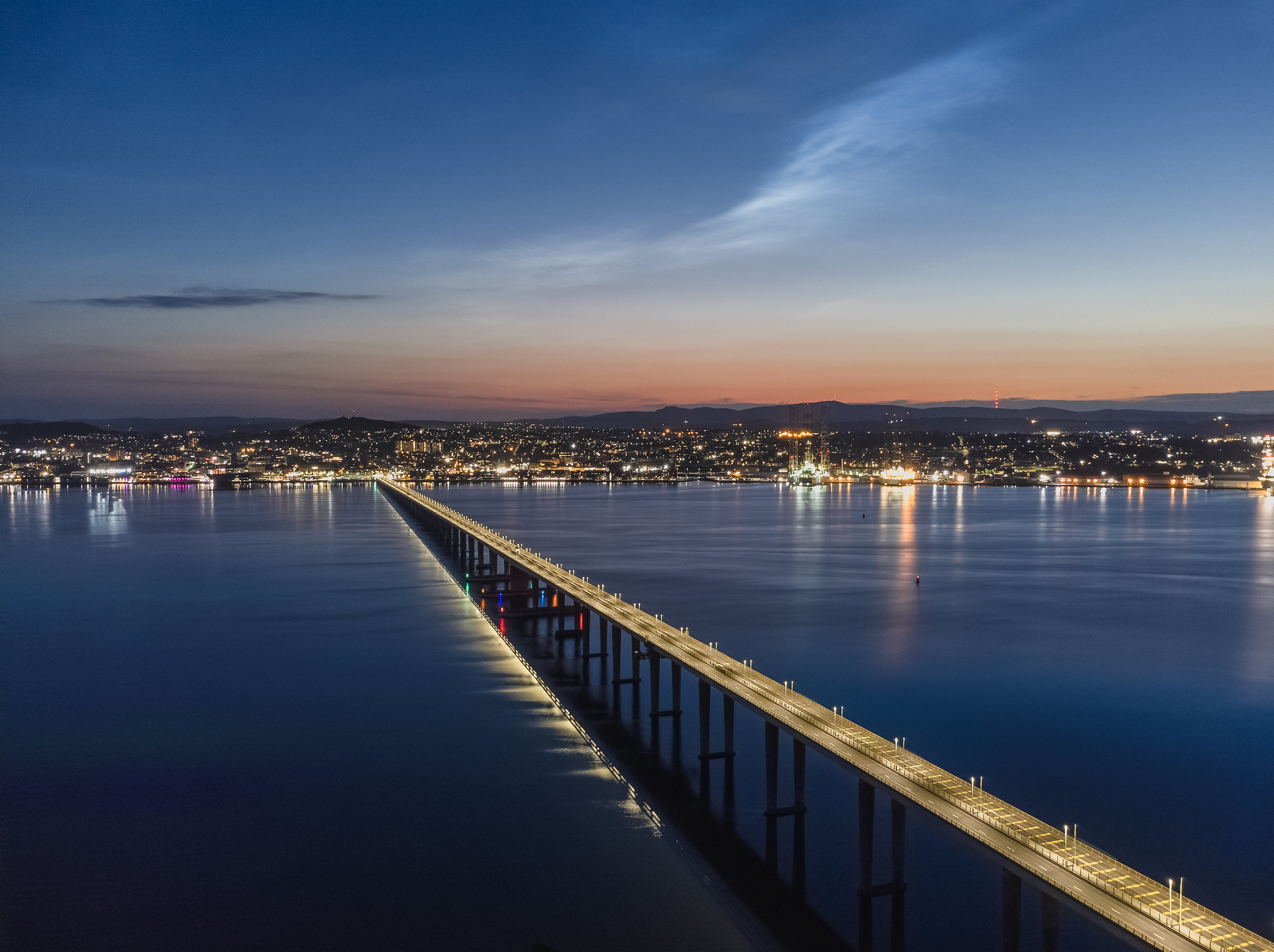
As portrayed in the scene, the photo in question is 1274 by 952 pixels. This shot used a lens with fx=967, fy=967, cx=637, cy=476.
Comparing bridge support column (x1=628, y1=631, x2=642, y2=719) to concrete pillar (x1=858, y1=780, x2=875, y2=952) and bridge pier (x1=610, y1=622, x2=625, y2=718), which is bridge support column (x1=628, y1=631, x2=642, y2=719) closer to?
bridge pier (x1=610, y1=622, x2=625, y2=718)

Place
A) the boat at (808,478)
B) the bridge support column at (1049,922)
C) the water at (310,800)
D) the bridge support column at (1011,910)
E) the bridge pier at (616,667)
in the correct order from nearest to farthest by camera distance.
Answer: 1. the bridge support column at (1049,922)
2. the bridge support column at (1011,910)
3. the water at (310,800)
4. the bridge pier at (616,667)
5. the boat at (808,478)

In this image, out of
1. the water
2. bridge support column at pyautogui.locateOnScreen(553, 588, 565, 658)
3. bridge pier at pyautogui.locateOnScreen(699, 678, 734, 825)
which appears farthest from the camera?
bridge support column at pyautogui.locateOnScreen(553, 588, 565, 658)

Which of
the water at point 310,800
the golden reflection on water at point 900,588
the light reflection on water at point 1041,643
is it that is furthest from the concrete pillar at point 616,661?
the golden reflection on water at point 900,588

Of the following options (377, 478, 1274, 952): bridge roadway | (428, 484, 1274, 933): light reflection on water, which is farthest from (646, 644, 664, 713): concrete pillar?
(428, 484, 1274, 933): light reflection on water

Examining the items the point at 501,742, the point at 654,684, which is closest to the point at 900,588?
Result: the point at 654,684

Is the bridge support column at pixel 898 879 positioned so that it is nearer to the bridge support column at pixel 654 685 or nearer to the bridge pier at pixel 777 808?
the bridge pier at pixel 777 808

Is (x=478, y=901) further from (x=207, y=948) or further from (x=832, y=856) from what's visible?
(x=832, y=856)
